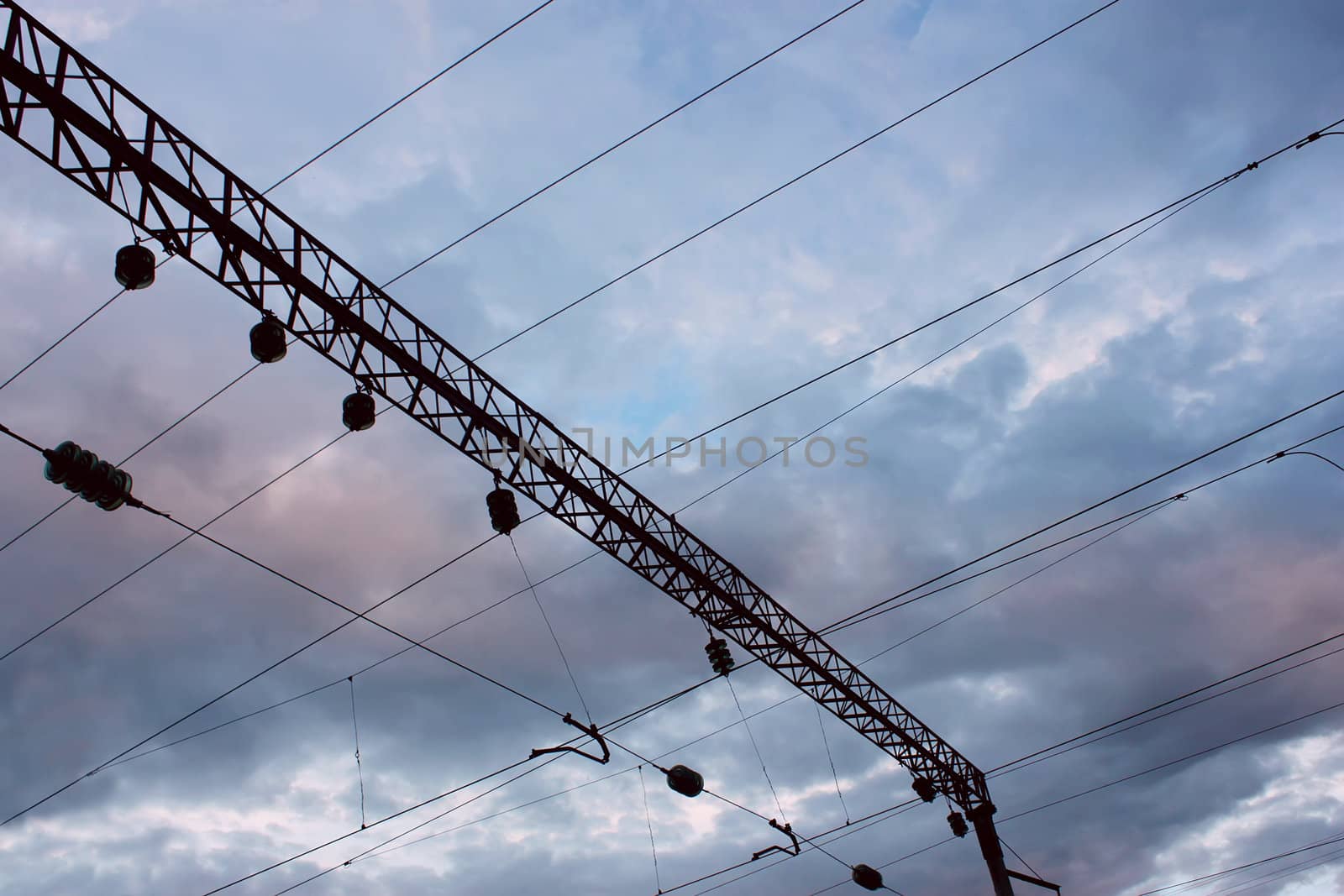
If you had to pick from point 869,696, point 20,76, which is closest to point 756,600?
point 869,696

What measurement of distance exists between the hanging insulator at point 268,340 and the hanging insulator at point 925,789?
15821 millimetres

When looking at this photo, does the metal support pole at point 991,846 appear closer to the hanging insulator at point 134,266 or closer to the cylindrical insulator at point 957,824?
the cylindrical insulator at point 957,824

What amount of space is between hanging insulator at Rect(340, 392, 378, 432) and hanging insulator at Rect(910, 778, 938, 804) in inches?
570

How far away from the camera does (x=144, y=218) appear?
10297 mm

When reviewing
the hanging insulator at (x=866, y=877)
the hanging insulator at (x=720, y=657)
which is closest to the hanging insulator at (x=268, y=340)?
the hanging insulator at (x=720, y=657)

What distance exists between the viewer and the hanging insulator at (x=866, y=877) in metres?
20.4

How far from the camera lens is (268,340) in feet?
36.8

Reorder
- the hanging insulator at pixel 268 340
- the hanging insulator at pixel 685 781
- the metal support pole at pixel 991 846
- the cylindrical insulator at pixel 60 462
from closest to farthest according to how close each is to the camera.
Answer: the cylindrical insulator at pixel 60 462 → the hanging insulator at pixel 268 340 → the hanging insulator at pixel 685 781 → the metal support pole at pixel 991 846

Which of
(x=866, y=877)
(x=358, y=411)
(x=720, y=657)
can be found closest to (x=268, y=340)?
(x=358, y=411)

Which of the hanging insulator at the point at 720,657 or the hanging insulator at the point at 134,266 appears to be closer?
the hanging insulator at the point at 134,266

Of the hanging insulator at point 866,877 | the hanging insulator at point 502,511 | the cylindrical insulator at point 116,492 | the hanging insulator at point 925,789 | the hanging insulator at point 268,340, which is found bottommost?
the hanging insulator at point 866,877

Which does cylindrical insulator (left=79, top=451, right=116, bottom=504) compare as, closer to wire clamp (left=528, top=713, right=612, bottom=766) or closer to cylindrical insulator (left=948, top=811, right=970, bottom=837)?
wire clamp (left=528, top=713, right=612, bottom=766)

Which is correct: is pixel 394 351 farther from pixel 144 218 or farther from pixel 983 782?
pixel 983 782

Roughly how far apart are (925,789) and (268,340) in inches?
639
